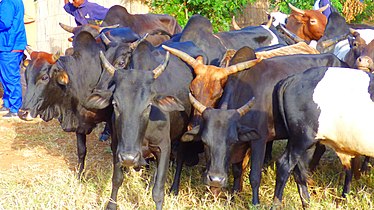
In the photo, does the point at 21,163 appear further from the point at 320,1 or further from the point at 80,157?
the point at 320,1

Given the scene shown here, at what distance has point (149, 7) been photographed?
36.6ft

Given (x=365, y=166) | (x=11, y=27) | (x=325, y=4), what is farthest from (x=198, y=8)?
(x=365, y=166)

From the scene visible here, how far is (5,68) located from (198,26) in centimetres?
328

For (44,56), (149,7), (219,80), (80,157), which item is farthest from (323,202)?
(149,7)

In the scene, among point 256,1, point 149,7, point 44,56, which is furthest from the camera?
point 256,1

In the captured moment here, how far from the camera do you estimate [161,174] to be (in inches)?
178

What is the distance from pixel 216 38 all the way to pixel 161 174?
7.68ft

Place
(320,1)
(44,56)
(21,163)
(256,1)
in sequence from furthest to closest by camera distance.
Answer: (256,1), (320,1), (21,163), (44,56)

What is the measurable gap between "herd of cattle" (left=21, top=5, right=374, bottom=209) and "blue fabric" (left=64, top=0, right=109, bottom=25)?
62.9 inches

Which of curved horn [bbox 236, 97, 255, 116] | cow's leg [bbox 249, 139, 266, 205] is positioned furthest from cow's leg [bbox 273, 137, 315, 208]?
curved horn [bbox 236, 97, 255, 116]

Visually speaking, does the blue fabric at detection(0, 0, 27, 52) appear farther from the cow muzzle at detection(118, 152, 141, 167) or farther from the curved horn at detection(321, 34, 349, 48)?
the cow muzzle at detection(118, 152, 141, 167)

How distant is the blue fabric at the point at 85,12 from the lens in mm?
8055

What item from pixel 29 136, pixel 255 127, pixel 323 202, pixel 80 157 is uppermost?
pixel 255 127

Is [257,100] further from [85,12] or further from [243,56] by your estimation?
[85,12]
